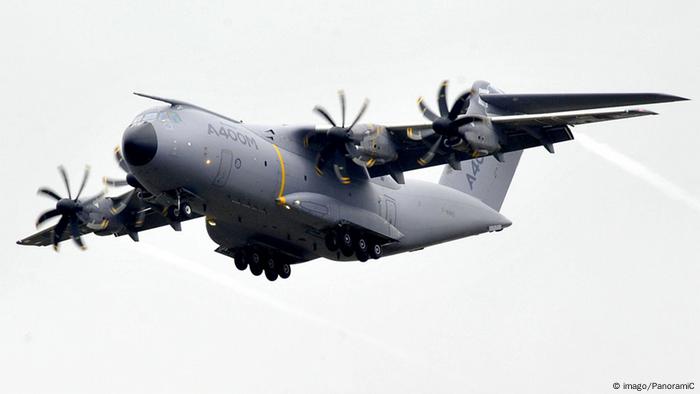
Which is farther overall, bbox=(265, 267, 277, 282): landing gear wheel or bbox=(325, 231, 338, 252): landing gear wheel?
bbox=(265, 267, 277, 282): landing gear wheel

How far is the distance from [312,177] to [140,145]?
4.65m

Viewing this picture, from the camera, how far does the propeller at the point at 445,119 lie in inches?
1150

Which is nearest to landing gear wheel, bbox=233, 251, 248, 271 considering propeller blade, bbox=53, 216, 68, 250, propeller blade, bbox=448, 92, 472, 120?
propeller blade, bbox=53, 216, 68, 250

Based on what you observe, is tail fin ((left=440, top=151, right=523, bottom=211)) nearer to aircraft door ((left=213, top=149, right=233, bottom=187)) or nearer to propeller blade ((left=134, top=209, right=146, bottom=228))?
propeller blade ((left=134, top=209, right=146, bottom=228))

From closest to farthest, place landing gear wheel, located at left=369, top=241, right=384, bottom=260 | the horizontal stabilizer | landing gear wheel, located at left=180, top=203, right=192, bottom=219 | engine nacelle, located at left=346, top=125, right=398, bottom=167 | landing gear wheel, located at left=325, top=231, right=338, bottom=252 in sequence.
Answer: the horizontal stabilizer
landing gear wheel, located at left=180, top=203, right=192, bottom=219
engine nacelle, located at left=346, top=125, right=398, bottom=167
landing gear wheel, located at left=325, top=231, right=338, bottom=252
landing gear wheel, located at left=369, top=241, right=384, bottom=260

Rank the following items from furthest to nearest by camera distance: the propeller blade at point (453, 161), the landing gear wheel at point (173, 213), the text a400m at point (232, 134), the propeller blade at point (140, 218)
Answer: the propeller blade at point (140, 218) → the propeller blade at point (453, 161) → the landing gear wheel at point (173, 213) → the text a400m at point (232, 134)

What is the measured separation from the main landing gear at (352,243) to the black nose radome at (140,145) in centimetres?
537

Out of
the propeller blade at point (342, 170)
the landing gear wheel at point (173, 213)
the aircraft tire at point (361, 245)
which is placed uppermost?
the propeller blade at point (342, 170)

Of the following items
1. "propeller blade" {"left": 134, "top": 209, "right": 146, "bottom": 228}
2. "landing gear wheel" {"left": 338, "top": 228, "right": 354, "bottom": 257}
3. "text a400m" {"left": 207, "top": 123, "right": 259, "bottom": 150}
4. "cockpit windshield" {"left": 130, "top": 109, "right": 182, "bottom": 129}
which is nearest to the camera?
"cockpit windshield" {"left": 130, "top": 109, "right": 182, "bottom": 129}

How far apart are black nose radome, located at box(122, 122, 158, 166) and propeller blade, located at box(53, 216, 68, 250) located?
5212 mm

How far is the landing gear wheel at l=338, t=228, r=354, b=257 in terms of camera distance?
30734 millimetres

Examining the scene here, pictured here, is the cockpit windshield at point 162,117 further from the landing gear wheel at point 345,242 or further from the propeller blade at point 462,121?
the propeller blade at point 462,121

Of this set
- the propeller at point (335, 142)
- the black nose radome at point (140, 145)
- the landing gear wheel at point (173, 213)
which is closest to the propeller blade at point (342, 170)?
the propeller at point (335, 142)

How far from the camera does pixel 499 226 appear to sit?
114 feet
